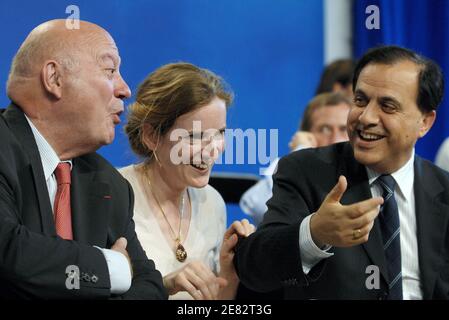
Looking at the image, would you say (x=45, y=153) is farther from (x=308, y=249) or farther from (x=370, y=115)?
(x=370, y=115)

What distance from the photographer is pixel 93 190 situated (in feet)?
5.95

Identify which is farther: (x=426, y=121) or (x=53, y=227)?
(x=426, y=121)

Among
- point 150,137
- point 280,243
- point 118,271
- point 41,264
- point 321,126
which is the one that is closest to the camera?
A: point 41,264

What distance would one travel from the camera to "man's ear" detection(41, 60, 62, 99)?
1769 mm

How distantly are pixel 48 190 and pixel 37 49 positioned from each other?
31cm

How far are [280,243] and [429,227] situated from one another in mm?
424

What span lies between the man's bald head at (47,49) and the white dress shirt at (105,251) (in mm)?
101

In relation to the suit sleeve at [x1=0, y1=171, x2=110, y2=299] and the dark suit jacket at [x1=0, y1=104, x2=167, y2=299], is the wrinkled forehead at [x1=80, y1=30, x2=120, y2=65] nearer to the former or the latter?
the dark suit jacket at [x1=0, y1=104, x2=167, y2=299]

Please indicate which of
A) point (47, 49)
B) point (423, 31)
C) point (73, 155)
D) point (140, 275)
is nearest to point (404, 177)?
point (140, 275)

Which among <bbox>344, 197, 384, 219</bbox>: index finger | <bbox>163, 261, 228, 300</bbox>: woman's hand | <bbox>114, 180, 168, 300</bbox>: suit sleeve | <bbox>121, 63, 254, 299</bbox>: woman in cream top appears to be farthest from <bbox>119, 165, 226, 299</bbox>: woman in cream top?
<bbox>344, 197, 384, 219</bbox>: index finger

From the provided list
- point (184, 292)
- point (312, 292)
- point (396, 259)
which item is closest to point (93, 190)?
point (184, 292)

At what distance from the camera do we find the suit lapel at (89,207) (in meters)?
1.75

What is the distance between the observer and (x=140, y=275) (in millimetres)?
1802
